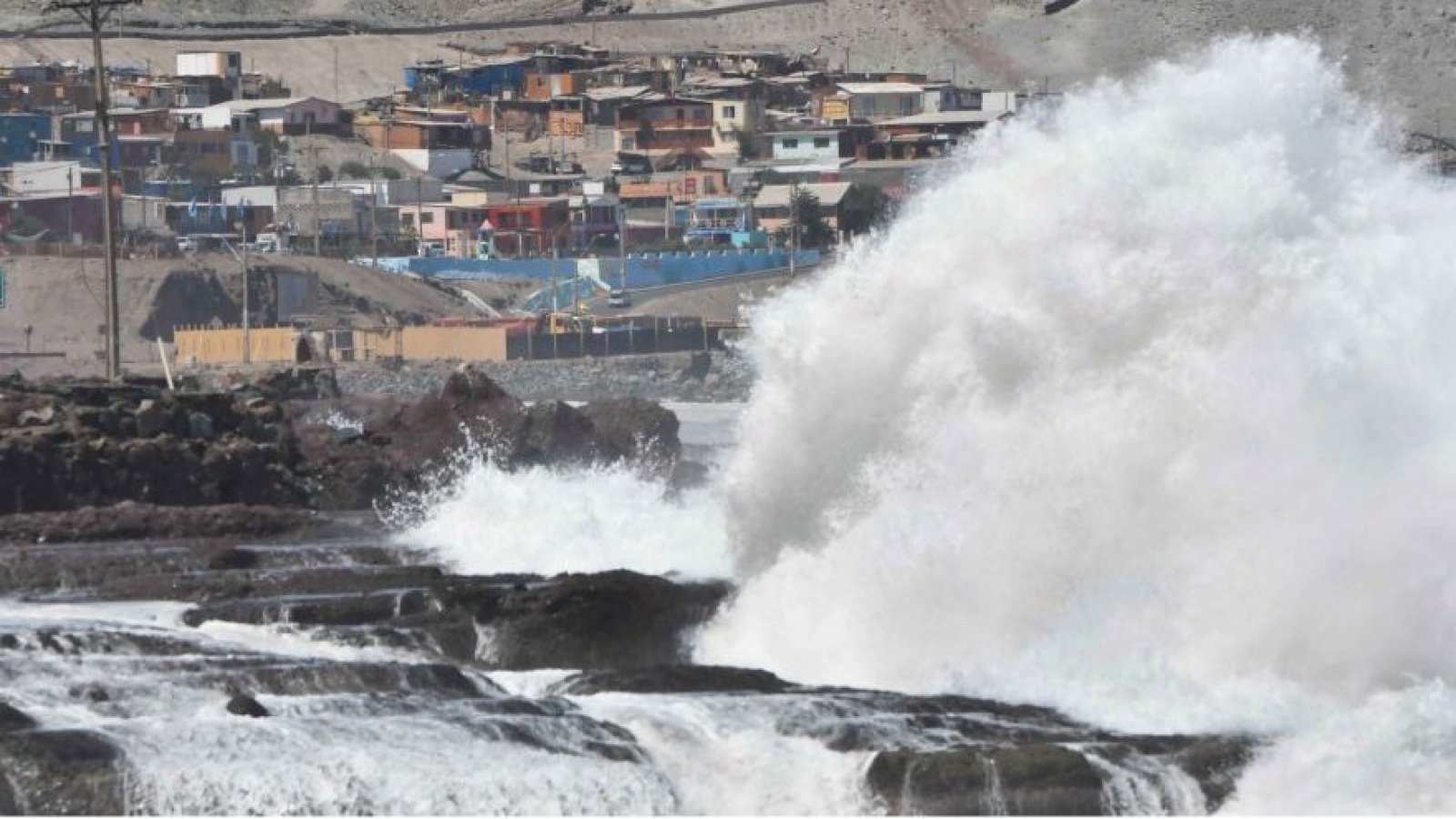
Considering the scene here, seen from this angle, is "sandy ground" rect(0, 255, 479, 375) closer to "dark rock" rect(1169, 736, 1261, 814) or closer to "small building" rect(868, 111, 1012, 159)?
"small building" rect(868, 111, 1012, 159)

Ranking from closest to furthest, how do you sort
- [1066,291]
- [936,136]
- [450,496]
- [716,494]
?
[1066,291], [716,494], [450,496], [936,136]

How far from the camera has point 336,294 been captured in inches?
3615

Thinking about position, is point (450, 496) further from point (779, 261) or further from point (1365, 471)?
point (779, 261)

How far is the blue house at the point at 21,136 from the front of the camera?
110 metres

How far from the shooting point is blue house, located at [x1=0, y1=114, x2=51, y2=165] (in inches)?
4321

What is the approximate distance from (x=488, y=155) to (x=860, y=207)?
847 inches

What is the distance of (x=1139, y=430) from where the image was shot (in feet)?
84.7

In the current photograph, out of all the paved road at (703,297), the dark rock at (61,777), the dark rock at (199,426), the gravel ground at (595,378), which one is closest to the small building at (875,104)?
the paved road at (703,297)

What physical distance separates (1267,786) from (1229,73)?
9.00 m

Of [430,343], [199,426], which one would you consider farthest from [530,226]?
[199,426]

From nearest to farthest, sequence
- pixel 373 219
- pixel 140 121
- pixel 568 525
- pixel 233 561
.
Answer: pixel 233 561, pixel 568 525, pixel 373 219, pixel 140 121

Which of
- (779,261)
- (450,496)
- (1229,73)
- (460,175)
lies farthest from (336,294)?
(1229,73)

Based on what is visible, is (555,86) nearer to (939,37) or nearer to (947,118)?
(947,118)

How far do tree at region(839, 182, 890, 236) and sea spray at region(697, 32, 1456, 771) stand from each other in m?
74.2
